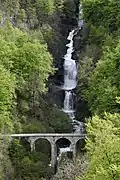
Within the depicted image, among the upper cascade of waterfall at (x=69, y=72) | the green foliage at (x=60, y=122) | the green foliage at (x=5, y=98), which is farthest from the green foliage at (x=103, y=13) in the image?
the green foliage at (x=5, y=98)

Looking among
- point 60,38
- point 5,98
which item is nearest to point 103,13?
point 60,38

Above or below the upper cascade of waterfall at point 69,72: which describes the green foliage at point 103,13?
above

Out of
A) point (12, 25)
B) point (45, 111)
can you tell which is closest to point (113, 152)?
point (45, 111)

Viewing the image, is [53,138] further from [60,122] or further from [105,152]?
[105,152]

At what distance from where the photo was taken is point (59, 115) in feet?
168

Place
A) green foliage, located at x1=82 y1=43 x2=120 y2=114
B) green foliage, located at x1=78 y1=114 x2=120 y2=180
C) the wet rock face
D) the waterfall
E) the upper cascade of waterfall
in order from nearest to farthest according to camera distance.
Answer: green foliage, located at x1=78 y1=114 x2=120 y2=180, green foliage, located at x1=82 y1=43 x2=120 y2=114, the waterfall, the wet rock face, the upper cascade of waterfall

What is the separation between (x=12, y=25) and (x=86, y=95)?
14353 millimetres

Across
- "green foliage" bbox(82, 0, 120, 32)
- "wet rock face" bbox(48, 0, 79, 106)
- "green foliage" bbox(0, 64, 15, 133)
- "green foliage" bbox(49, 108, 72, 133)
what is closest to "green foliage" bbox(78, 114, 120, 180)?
"green foliage" bbox(0, 64, 15, 133)

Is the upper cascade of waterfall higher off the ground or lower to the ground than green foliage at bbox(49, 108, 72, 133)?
higher

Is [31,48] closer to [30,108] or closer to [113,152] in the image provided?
[30,108]

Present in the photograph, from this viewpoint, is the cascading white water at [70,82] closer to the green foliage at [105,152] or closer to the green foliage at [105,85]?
the green foliage at [105,85]

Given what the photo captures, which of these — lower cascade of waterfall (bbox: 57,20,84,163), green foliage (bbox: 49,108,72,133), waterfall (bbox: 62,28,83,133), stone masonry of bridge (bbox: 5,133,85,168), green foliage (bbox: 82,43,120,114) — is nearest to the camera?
green foliage (bbox: 82,43,120,114)

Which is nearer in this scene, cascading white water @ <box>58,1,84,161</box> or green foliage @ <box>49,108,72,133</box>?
green foliage @ <box>49,108,72,133</box>

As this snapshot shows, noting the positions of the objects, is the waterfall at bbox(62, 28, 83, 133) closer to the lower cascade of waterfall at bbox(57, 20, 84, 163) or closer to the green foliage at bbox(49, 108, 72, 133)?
the lower cascade of waterfall at bbox(57, 20, 84, 163)
